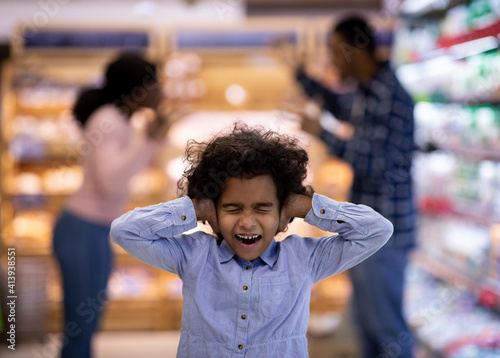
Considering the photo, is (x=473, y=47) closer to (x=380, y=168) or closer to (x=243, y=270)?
(x=380, y=168)

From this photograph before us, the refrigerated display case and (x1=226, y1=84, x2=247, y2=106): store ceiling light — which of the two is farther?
(x1=226, y1=84, x2=247, y2=106): store ceiling light

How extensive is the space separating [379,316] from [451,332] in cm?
75

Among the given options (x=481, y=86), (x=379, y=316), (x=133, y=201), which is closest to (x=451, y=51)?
(x=481, y=86)

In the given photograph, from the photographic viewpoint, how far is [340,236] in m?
1.47

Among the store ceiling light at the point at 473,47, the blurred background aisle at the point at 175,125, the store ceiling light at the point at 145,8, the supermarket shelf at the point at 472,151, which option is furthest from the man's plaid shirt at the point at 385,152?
the store ceiling light at the point at 145,8

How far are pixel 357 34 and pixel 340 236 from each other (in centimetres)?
141

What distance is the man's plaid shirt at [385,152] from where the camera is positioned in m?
2.48

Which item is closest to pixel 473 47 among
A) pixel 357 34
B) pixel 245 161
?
pixel 357 34

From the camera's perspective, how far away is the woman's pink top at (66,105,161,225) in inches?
94.1

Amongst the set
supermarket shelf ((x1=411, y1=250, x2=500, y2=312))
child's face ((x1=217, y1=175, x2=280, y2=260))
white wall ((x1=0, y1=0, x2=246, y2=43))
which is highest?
white wall ((x1=0, y1=0, x2=246, y2=43))

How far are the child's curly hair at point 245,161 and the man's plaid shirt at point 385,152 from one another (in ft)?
3.34

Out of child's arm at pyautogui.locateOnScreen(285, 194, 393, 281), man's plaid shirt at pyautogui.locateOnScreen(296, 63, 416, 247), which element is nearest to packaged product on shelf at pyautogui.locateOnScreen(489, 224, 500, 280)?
man's plaid shirt at pyautogui.locateOnScreen(296, 63, 416, 247)

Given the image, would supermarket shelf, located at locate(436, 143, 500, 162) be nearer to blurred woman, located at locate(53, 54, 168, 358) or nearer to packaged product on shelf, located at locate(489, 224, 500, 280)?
packaged product on shelf, located at locate(489, 224, 500, 280)

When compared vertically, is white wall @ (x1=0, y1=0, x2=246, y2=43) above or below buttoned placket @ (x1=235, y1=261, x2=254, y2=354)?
above
